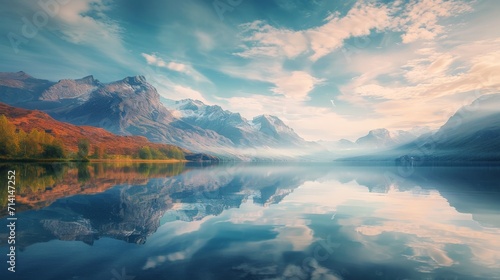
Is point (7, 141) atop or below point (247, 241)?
atop

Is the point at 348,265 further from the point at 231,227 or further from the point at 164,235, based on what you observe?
the point at 164,235

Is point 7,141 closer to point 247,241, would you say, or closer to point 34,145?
point 34,145

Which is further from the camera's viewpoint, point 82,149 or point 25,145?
point 82,149

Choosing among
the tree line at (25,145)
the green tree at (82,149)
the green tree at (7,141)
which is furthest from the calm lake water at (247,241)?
the green tree at (82,149)

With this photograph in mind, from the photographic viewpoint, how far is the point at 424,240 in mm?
20297

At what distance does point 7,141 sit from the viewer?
13712cm

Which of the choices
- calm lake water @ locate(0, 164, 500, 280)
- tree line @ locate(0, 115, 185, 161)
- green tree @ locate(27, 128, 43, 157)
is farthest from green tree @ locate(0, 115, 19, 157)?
calm lake water @ locate(0, 164, 500, 280)

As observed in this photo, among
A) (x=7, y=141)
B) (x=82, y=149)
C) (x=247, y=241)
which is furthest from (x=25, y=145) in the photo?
(x=247, y=241)

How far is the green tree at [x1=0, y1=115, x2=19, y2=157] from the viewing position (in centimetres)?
13625

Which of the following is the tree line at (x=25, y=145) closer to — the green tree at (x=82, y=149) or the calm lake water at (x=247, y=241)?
the green tree at (x=82, y=149)

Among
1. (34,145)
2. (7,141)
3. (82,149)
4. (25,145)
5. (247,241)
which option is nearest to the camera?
(247,241)

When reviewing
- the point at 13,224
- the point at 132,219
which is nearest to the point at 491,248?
the point at 132,219

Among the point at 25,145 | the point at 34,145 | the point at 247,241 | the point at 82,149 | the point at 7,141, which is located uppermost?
the point at 7,141

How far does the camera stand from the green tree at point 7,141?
13625 centimetres
